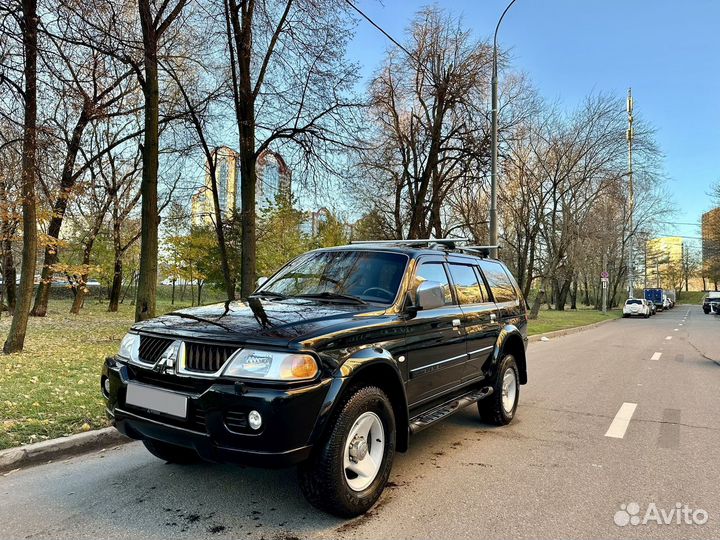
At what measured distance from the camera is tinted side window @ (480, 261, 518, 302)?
5.96 metres

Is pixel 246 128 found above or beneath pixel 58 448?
above

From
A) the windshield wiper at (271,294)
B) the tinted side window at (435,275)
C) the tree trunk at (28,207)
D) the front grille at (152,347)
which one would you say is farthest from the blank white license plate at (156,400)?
the tree trunk at (28,207)

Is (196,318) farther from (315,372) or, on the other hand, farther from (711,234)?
Answer: (711,234)

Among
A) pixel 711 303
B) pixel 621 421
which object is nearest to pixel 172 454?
pixel 621 421

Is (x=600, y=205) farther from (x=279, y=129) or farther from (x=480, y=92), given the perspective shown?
(x=279, y=129)

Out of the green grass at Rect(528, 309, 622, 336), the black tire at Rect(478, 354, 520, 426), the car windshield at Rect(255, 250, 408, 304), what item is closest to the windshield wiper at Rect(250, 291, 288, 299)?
the car windshield at Rect(255, 250, 408, 304)

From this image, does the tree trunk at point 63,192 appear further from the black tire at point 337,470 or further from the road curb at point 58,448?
the black tire at point 337,470

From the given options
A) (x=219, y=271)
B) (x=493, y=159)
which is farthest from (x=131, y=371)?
(x=219, y=271)

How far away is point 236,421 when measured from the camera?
299 centimetres

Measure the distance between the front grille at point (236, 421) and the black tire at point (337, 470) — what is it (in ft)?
1.58

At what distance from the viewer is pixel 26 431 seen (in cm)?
485

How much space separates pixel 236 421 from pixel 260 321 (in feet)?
2.33

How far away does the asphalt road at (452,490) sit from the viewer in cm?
327

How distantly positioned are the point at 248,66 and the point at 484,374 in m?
11.2
